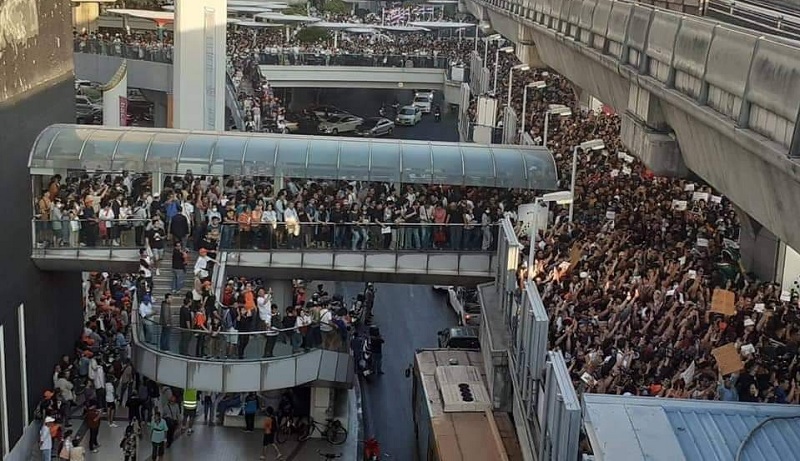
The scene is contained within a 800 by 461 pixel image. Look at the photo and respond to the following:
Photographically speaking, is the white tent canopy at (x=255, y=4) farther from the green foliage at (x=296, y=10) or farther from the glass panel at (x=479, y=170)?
the glass panel at (x=479, y=170)

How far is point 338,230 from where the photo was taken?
22031 mm

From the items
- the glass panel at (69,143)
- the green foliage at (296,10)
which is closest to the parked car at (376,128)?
the green foliage at (296,10)

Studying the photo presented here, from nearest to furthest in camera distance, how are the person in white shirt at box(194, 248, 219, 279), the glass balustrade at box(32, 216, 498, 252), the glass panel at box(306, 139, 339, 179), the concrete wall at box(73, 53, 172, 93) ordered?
the person in white shirt at box(194, 248, 219, 279), the glass balustrade at box(32, 216, 498, 252), the glass panel at box(306, 139, 339, 179), the concrete wall at box(73, 53, 172, 93)

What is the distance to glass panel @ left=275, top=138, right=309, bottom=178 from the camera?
76.8 feet

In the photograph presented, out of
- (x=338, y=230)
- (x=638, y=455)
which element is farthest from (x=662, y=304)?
(x=338, y=230)

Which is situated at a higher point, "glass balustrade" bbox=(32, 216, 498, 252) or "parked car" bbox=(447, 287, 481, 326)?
"glass balustrade" bbox=(32, 216, 498, 252)

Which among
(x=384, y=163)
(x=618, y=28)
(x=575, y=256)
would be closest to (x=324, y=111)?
(x=384, y=163)

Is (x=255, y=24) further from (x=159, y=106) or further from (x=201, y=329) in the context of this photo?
(x=201, y=329)

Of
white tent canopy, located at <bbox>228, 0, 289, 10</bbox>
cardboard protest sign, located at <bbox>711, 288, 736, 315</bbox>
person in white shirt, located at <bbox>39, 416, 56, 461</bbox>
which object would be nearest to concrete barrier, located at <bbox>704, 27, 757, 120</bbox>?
cardboard protest sign, located at <bbox>711, 288, 736, 315</bbox>

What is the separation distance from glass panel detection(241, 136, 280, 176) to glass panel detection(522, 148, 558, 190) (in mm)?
5308

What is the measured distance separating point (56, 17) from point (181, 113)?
27.5ft

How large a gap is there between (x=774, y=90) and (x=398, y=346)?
56.6 feet

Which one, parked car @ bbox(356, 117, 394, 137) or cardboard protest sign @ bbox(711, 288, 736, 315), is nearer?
cardboard protest sign @ bbox(711, 288, 736, 315)

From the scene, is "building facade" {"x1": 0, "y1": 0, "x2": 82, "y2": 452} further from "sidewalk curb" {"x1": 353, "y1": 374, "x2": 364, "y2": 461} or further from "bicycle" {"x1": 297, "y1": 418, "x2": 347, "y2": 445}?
"sidewalk curb" {"x1": 353, "y1": 374, "x2": 364, "y2": 461}
